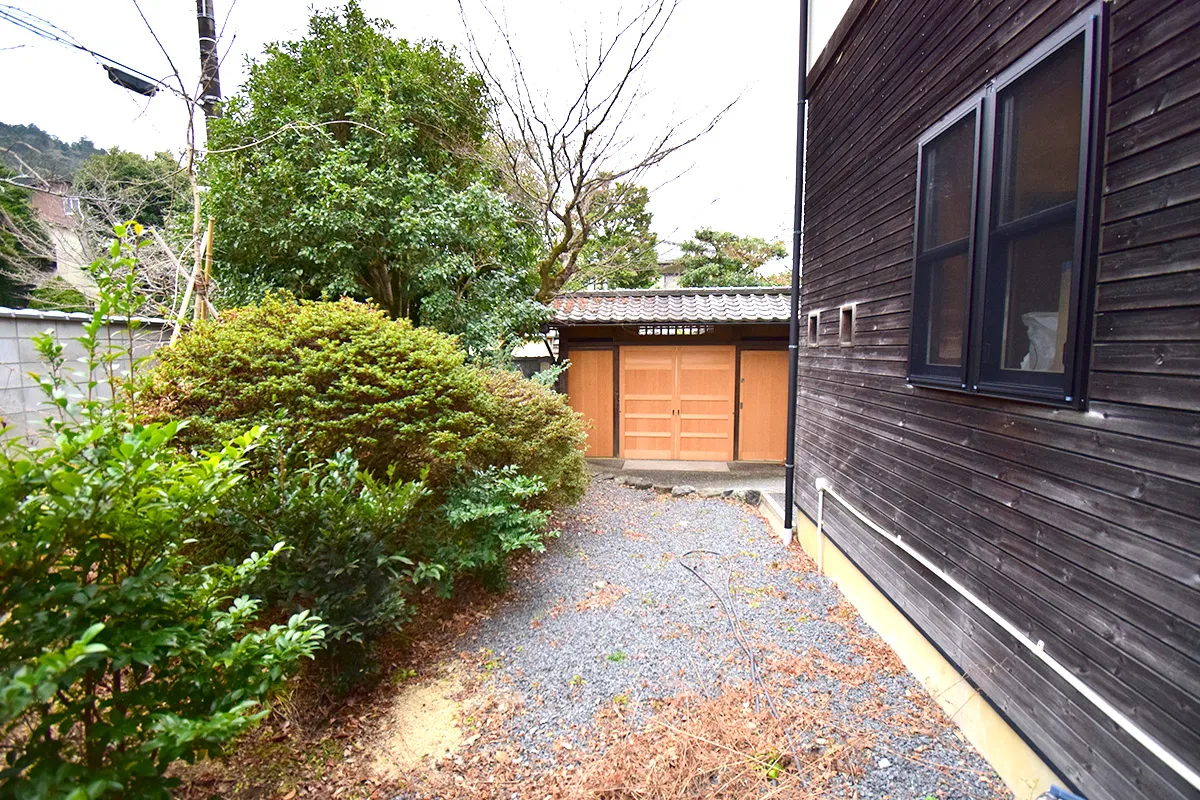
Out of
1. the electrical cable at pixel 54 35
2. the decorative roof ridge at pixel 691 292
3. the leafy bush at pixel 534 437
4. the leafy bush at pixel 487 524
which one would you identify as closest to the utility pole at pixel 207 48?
the electrical cable at pixel 54 35

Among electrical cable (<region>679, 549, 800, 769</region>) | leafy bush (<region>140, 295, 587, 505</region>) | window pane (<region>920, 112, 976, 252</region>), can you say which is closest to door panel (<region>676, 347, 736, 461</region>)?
electrical cable (<region>679, 549, 800, 769</region>)

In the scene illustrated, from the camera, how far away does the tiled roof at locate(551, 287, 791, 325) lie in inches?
300

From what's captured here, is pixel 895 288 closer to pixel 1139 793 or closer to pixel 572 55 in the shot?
pixel 1139 793

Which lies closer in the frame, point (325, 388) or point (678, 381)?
point (325, 388)

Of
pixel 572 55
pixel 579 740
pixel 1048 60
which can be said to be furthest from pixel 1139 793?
pixel 572 55

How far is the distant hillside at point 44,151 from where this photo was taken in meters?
5.99

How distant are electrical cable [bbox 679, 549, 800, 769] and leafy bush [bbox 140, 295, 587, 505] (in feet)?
6.88

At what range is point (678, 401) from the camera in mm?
8312

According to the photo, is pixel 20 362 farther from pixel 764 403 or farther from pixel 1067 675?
pixel 764 403

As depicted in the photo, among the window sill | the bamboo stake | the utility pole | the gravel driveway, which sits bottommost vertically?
the gravel driveway

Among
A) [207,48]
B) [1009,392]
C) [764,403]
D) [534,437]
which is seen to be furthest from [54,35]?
[764,403]

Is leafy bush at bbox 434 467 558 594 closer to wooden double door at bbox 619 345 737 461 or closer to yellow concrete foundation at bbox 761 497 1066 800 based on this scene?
yellow concrete foundation at bbox 761 497 1066 800

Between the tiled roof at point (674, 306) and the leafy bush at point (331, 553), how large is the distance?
5.41m

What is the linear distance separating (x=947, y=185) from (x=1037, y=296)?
0.98m
